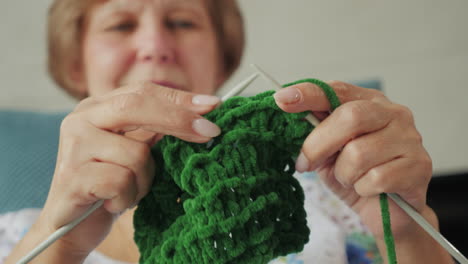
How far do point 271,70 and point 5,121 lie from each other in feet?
3.49

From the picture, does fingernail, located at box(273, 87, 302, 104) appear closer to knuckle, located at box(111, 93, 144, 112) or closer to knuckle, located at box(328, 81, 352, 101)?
knuckle, located at box(328, 81, 352, 101)

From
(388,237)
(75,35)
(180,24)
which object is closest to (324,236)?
(388,237)

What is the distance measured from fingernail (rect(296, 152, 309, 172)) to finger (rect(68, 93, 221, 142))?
112 millimetres

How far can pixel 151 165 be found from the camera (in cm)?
51

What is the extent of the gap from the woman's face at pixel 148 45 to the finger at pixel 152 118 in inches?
14.9

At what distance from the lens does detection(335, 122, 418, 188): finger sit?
46 centimetres

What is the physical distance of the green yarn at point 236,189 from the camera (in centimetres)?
46

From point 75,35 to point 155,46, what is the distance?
0.98ft

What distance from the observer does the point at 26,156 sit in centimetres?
114

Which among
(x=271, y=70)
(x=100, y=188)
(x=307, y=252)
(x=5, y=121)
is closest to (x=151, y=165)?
(x=100, y=188)

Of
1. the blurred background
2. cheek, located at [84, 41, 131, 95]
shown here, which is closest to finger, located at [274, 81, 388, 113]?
→ cheek, located at [84, 41, 131, 95]

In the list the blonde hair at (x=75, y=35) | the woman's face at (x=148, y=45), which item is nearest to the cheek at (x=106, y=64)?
the woman's face at (x=148, y=45)

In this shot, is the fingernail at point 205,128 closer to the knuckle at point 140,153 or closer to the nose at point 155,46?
→ the knuckle at point 140,153

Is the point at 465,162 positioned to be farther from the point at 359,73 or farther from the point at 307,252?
the point at 307,252
